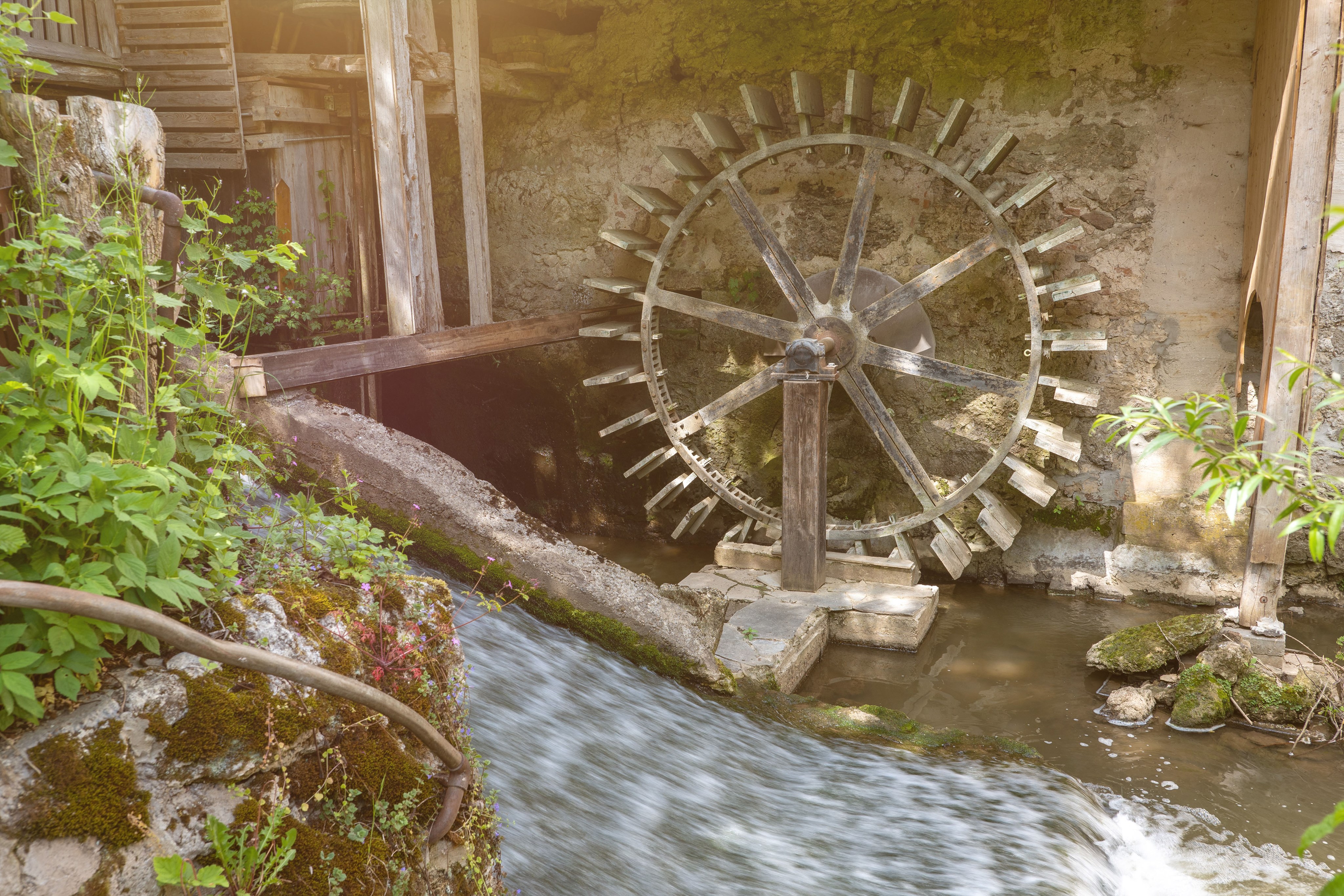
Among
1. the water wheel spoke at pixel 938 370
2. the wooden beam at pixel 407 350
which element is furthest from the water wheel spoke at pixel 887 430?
the wooden beam at pixel 407 350

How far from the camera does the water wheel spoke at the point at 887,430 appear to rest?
216 inches

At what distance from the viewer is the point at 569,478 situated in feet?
22.9

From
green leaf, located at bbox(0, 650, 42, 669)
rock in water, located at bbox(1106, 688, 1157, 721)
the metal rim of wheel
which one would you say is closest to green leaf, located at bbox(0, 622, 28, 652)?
green leaf, located at bbox(0, 650, 42, 669)

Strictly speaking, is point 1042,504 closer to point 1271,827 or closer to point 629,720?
point 1271,827

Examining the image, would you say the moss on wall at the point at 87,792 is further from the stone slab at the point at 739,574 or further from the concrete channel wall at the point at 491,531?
the stone slab at the point at 739,574

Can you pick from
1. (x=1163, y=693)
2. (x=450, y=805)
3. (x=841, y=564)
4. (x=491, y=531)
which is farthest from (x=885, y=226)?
(x=450, y=805)

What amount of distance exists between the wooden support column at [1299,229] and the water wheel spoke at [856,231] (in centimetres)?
195

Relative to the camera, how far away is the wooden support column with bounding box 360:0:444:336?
4.45m

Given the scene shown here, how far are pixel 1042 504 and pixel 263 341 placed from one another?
15.2ft

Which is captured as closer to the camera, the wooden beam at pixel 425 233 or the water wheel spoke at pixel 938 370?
the wooden beam at pixel 425 233

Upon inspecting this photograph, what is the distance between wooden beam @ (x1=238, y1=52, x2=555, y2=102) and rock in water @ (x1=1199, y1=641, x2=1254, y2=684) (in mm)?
4621

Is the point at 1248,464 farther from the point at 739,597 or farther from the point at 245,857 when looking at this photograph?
the point at 739,597

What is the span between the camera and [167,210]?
1791 mm

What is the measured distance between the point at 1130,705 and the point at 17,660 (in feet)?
13.5
